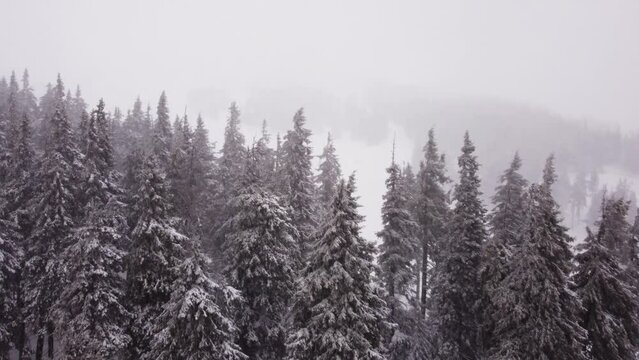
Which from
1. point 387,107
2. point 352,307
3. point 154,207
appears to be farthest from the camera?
point 387,107

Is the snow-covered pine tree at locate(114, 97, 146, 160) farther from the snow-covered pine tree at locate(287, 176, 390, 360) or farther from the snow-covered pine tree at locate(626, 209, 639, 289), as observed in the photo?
the snow-covered pine tree at locate(626, 209, 639, 289)

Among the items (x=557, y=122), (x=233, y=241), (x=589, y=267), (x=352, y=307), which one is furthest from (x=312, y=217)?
(x=557, y=122)

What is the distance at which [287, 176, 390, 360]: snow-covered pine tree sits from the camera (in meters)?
17.0

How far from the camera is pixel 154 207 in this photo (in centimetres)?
2075

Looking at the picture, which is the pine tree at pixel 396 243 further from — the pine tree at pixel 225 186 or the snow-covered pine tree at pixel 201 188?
the snow-covered pine tree at pixel 201 188

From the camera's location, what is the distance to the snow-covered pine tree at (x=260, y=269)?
Result: 22.4 metres

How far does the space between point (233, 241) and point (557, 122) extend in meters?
169

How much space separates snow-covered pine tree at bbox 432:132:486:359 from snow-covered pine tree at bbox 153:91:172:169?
22.0 metres

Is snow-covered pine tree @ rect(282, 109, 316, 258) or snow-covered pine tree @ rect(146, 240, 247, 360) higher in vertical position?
snow-covered pine tree @ rect(282, 109, 316, 258)

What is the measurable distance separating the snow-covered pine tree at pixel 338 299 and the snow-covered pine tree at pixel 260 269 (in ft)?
13.2

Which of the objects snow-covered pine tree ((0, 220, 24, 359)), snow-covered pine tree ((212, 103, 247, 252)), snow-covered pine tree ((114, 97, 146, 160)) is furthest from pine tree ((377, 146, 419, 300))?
snow-covered pine tree ((114, 97, 146, 160))

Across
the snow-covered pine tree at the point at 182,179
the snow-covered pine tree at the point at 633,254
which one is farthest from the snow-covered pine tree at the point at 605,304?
the snow-covered pine tree at the point at 182,179

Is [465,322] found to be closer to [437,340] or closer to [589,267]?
[437,340]

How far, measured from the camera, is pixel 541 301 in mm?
19797
